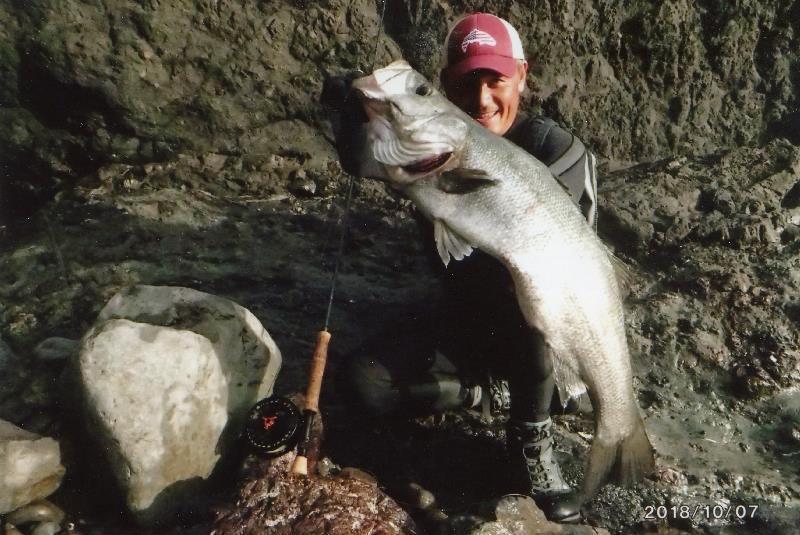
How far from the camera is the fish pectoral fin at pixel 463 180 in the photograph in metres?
2.36

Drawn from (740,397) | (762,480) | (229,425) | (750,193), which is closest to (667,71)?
(750,193)

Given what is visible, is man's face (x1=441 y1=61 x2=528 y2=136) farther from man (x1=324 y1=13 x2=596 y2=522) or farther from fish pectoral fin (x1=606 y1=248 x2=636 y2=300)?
fish pectoral fin (x1=606 y1=248 x2=636 y2=300)

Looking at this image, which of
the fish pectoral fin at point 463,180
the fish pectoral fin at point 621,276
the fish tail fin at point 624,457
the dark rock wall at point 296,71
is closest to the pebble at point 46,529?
the fish pectoral fin at point 463,180

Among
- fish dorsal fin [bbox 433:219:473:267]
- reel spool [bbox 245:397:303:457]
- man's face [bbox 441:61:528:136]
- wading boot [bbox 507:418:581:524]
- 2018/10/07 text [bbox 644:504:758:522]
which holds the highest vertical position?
man's face [bbox 441:61:528:136]

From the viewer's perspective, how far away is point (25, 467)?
7.79 ft

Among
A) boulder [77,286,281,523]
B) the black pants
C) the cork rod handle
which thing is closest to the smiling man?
the black pants

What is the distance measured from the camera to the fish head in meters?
2.37

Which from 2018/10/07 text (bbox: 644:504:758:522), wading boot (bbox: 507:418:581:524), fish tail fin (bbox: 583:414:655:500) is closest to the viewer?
fish tail fin (bbox: 583:414:655:500)

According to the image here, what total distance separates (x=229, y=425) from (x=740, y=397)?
314 cm

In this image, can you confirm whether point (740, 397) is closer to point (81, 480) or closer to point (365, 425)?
point (365, 425)

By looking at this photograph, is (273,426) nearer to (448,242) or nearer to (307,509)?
(307,509)

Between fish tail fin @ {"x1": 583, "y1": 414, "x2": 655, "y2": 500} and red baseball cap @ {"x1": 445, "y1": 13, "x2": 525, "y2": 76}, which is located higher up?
red baseball cap @ {"x1": 445, "y1": 13, "x2": 525, "y2": 76}

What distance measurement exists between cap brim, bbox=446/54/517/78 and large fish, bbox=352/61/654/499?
46 centimetres

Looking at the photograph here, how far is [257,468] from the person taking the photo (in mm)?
2406
